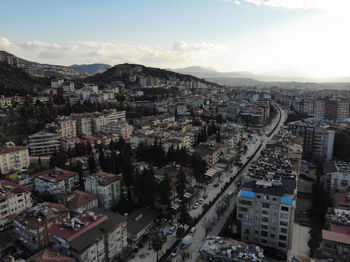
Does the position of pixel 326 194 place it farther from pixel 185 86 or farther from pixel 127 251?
pixel 185 86

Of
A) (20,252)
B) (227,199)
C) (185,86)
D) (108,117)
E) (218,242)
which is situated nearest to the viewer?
(218,242)

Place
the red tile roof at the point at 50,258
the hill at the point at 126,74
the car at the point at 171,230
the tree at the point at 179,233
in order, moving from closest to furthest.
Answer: the red tile roof at the point at 50,258 → the tree at the point at 179,233 → the car at the point at 171,230 → the hill at the point at 126,74

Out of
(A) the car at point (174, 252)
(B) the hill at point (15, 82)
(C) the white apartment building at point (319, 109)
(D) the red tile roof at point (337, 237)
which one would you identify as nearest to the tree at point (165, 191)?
(A) the car at point (174, 252)

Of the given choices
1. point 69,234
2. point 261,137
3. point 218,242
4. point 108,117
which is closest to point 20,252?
point 69,234

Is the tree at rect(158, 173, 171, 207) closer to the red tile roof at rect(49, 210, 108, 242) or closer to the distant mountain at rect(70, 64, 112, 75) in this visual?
the red tile roof at rect(49, 210, 108, 242)

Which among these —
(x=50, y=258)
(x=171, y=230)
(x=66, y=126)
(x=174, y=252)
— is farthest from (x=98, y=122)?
(x=50, y=258)

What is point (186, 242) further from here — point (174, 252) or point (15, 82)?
point (15, 82)

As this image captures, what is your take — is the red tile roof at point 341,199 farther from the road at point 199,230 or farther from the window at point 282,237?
the road at point 199,230
